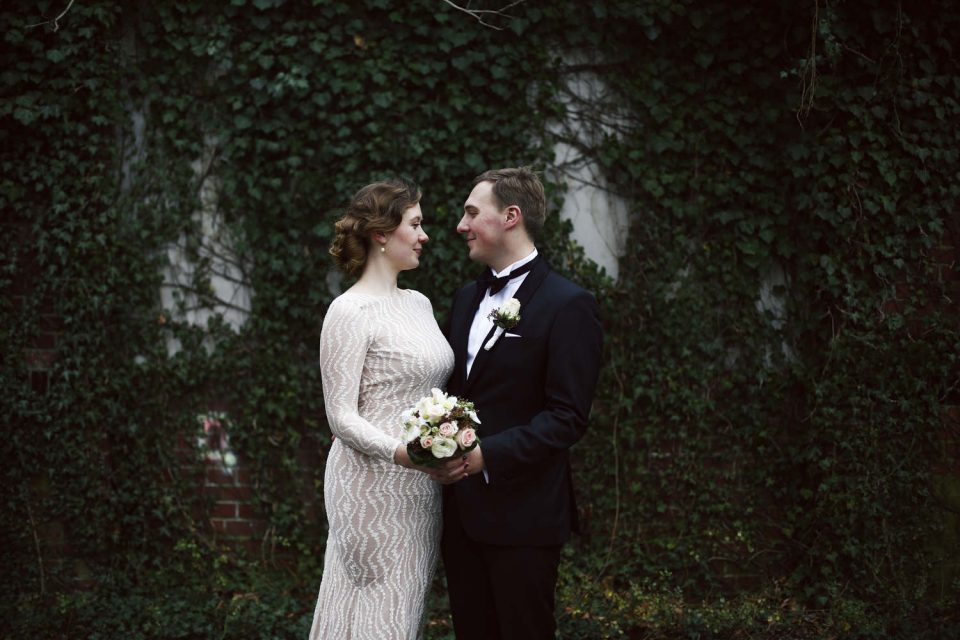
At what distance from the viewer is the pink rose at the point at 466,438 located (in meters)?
2.48

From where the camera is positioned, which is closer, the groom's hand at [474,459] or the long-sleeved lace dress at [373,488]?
the groom's hand at [474,459]

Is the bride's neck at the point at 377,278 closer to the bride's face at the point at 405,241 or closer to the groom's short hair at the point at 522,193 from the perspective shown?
the bride's face at the point at 405,241

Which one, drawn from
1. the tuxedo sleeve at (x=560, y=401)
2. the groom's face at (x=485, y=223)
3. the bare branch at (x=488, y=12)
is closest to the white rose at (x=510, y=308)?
the tuxedo sleeve at (x=560, y=401)

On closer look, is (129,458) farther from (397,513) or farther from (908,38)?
(908,38)

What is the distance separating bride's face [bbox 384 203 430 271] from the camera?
301 centimetres

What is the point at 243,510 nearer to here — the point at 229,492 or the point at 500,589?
the point at 229,492

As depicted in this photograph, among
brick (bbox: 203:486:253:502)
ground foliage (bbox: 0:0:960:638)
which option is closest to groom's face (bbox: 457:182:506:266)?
ground foliage (bbox: 0:0:960:638)

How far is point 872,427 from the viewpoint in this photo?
4453 millimetres

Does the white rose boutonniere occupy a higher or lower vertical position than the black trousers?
higher

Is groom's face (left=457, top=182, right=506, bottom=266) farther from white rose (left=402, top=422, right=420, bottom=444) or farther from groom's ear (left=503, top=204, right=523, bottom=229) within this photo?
white rose (left=402, top=422, right=420, bottom=444)

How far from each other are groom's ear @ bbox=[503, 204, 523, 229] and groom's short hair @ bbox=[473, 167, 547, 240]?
0.04 ft

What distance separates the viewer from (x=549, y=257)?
4762 mm

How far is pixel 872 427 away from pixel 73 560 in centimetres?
460

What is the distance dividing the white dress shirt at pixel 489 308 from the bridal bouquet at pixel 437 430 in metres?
0.44
